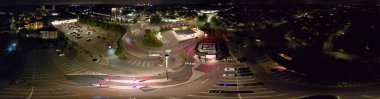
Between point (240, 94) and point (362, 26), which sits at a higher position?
point (362, 26)

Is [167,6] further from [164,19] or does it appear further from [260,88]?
[260,88]

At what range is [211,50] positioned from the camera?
42.0m

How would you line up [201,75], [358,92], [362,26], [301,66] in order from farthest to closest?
[362,26] → [301,66] → [201,75] → [358,92]

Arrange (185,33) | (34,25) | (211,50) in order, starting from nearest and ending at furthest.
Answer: (211,50) → (185,33) → (34,25)

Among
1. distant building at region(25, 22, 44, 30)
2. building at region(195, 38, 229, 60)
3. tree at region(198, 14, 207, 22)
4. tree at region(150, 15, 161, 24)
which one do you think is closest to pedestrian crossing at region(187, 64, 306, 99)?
building at region(195, 38, 229, 60)

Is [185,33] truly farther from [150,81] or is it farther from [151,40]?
[150,81]

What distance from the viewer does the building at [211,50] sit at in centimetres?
4059

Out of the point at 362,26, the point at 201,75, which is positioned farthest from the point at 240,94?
the point at 362,26

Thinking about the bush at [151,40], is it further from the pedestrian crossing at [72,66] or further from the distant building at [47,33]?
the distant building at [47,33]

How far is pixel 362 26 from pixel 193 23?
93.3ft

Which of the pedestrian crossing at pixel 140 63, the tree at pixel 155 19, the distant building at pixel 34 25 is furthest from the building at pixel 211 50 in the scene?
the distant building at pixel 34 25

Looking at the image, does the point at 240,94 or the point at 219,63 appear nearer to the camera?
the point at 240,94

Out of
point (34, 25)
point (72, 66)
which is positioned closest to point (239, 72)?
point (72, 66)

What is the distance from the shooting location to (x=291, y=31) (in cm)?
5775
